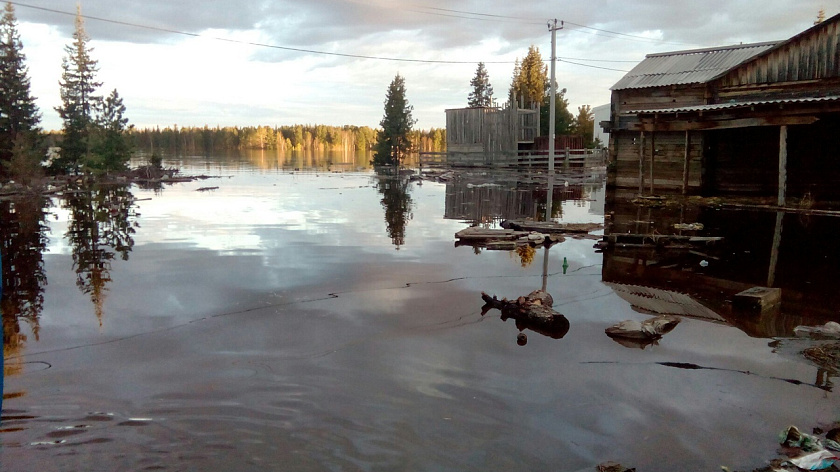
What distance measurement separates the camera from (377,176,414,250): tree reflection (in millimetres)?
16969

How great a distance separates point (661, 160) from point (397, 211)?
1284cm

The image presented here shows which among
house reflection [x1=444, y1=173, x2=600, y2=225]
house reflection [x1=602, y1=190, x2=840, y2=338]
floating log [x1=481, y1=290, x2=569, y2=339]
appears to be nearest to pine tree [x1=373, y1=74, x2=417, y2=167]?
house reflection [x1=444, y1=173, x2=600, y2=225]

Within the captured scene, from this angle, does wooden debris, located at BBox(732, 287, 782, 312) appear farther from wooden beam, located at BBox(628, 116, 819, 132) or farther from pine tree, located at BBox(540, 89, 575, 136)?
pine tree, located at BBox(540, 89, 575, 136)

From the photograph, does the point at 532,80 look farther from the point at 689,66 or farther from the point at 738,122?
the point at 738,122

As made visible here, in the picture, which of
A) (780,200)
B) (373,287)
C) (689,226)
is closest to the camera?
(373,287)

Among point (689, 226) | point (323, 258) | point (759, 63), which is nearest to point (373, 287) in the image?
point (323, 258)

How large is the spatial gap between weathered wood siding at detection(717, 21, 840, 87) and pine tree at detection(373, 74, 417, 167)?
43226mm

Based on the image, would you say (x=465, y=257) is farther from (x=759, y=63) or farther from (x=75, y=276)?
(x=759, y=63)

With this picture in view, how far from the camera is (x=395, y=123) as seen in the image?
6475 centimetres

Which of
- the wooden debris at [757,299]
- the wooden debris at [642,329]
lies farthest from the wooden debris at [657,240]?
the wooden debris at [642,329]

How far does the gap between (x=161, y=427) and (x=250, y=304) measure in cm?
430

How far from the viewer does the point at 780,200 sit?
2031 centimetres

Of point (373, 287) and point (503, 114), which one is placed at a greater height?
point (503, 114)

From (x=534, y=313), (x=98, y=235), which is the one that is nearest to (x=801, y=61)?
(x=534, y=313)
